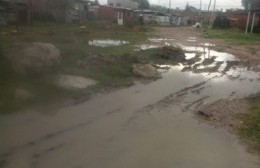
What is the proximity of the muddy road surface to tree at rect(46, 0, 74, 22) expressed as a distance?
25685 millimetres

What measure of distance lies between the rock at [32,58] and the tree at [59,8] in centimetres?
2483

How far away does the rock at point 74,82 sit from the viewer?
458 inches

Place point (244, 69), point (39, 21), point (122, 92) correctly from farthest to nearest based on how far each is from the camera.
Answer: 1. point (39, 21)
2. point (244, 69)
3. point (122, 92)

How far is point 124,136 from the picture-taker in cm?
830

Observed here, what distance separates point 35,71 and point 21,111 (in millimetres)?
2727

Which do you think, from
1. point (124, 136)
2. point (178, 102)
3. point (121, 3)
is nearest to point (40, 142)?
point (124, 136)

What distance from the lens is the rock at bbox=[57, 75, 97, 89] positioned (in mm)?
11623

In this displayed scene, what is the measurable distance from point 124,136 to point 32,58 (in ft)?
16.3

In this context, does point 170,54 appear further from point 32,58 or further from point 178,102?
point 32,58

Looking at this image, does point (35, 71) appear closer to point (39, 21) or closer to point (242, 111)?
point (242, 111)

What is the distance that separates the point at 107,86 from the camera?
12.6 meters

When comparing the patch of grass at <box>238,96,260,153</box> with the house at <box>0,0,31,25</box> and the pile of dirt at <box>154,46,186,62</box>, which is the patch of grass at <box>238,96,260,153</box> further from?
the house at <box>0,0,31,25</box>

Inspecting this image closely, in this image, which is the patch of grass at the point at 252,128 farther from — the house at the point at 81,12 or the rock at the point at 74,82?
the house at the point at 81,12

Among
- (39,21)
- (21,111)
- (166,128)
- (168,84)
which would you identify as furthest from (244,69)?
(39,21)
